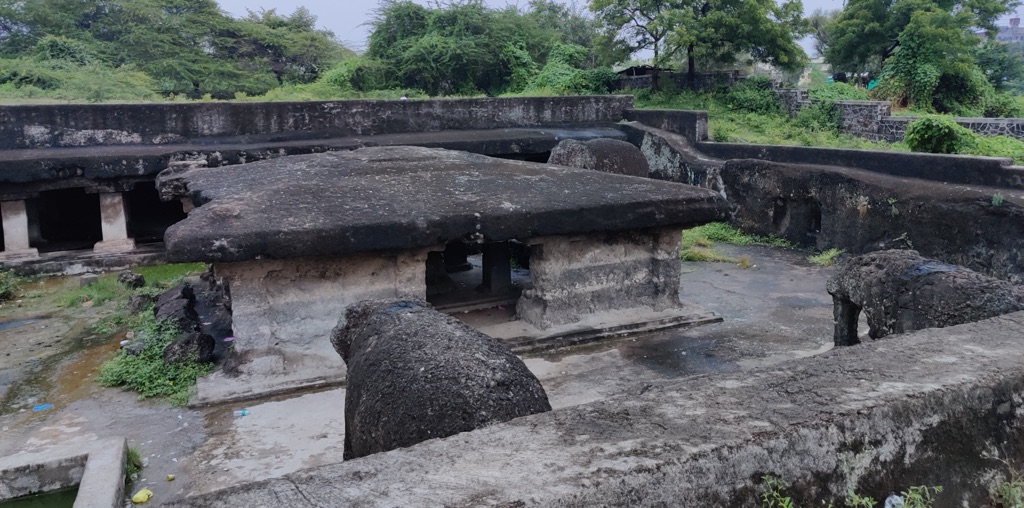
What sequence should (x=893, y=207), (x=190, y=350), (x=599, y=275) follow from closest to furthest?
(x=190, y=350), (x=599, y=275), (x=893, y=207)

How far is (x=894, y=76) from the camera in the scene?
62.7ft

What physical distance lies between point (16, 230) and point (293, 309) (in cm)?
712

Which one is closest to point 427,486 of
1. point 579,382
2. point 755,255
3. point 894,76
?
point 579,382

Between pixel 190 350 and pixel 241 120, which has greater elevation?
pixel 241 120

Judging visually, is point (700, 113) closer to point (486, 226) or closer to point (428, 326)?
point (486, 226)

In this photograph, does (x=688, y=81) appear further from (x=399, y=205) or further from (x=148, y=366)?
(x=148, y=366)

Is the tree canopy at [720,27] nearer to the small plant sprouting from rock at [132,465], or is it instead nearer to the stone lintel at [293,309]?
the stone lintel at [293,309]

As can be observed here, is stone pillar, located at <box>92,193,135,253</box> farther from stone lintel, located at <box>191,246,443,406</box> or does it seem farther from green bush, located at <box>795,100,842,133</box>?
green bush, located at <box>795,100,842,133</box>

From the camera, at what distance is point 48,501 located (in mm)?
5031

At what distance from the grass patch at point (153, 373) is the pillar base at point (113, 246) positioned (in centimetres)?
492

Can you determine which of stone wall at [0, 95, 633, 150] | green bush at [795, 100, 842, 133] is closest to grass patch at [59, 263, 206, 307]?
stone wall at [0, 95, 633, 150]

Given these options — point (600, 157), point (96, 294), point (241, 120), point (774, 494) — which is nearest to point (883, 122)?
point (600, 157)

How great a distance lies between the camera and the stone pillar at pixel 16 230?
1141 centimetres

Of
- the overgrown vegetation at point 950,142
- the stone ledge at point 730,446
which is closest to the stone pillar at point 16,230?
the stone ledge at point 730,446
